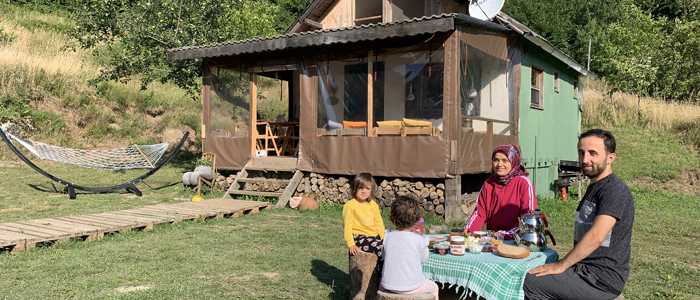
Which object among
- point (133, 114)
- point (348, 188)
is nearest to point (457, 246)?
point (348, 188)

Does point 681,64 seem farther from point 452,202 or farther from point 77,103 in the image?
point 77,103

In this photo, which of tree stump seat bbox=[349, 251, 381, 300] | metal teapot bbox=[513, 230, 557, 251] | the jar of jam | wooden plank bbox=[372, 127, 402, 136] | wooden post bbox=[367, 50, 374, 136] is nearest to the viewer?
the jar of jam

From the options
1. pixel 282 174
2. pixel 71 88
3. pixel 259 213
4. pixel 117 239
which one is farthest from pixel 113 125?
pixel 117 239

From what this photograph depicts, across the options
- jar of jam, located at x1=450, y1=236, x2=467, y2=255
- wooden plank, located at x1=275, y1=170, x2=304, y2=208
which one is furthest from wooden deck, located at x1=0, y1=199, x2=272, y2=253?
jar of jam, located at x1=450, y1=236, x2=467, y2=255

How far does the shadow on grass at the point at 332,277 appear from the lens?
4.79 meters

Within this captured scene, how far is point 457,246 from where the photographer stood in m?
3.48

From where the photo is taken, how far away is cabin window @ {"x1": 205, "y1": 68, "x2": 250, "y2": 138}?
11.8m

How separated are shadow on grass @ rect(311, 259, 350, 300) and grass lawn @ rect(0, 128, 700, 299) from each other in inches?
0.4

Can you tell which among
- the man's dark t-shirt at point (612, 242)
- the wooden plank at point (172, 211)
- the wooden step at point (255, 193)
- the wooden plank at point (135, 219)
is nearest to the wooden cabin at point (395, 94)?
the wooden step at point (255, 193)

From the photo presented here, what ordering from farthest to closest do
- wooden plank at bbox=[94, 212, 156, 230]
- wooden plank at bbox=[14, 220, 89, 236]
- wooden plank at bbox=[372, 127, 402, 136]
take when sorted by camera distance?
1. wooden plank at bbox=[372, 127, 402, 136]
2. wooden plank at bbox=[94, 212, 156, 230]
3. wooden plank at bbox=[14, 220, 89, 236]

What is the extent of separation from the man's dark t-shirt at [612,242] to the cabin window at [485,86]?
6.19 m

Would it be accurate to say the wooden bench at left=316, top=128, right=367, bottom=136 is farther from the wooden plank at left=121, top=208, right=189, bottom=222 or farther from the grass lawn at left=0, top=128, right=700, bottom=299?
the wooden plank at left=121, top=208, right=189, bottom=222

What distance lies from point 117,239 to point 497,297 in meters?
5.43

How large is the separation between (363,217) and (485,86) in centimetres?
657
